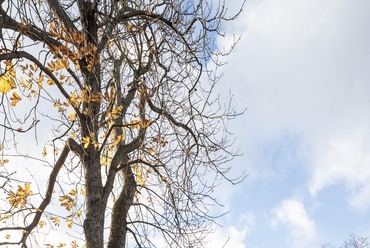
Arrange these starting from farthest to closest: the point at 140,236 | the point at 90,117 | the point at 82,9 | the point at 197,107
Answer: the point at 197,107 < the point at 140,236 < the point at 82,9 < the point at 90,117

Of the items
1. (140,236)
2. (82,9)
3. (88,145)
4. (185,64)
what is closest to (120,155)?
(88,145)

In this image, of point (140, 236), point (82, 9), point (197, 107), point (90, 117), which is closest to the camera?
point (90, 117)

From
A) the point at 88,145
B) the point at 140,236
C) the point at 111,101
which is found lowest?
the point at 140,236

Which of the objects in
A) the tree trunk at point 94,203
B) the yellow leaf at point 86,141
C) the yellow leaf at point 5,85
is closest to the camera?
the yellow leaf at point 5,85

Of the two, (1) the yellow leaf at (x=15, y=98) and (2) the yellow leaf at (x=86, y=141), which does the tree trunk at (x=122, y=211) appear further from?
(1) the yellow leaf at (x=15, y=98)

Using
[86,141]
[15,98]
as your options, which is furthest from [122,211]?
[15,98]

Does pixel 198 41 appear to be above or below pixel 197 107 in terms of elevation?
above

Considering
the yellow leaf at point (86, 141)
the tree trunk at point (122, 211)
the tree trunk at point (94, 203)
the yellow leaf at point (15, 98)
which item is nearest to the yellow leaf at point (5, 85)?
the yellow leaf at point (15, 98)

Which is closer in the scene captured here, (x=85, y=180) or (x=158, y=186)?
(x=85, y=180)

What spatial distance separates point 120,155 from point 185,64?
1.58 meters

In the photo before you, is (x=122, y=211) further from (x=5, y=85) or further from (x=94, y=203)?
(x=5, y=85)

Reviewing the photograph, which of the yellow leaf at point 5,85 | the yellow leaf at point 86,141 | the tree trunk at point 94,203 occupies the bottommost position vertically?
the tree trunk at point 94,203

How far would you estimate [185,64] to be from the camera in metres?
6.13

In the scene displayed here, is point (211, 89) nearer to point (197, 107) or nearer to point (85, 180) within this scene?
point (197, 107)
